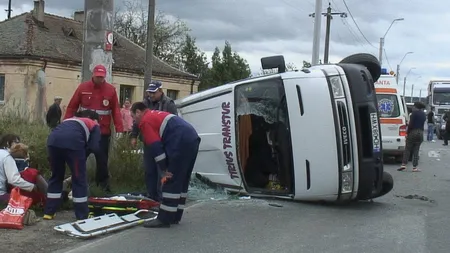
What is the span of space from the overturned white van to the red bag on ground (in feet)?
10.1

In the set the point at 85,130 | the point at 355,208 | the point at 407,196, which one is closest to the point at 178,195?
the point at 85,130

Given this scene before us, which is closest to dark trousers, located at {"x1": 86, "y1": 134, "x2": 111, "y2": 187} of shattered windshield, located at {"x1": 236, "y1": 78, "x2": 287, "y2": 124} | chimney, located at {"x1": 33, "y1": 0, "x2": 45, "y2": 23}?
shattered windshield, located at {"x1": 236, "y1": 78, "x2": 287, "y2": 124}

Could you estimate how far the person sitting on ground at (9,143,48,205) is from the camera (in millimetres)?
7102

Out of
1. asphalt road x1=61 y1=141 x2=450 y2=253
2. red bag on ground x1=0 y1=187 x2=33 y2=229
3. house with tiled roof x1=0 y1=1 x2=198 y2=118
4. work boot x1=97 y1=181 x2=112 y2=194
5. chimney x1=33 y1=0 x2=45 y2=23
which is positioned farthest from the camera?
chimney x1=33 y1=0 x2=45 y2=23

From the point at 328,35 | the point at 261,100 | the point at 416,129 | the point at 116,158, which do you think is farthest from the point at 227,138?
the point at 328,35

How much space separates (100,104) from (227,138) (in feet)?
6.30

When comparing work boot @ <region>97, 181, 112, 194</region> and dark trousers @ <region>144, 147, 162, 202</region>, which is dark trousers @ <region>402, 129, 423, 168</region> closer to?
dark trousers @ <region>144, 147, 162, 202</region>

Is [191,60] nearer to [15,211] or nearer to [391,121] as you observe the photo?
[391,121]

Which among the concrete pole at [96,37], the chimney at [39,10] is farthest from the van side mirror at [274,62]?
the chimney at [39,10]

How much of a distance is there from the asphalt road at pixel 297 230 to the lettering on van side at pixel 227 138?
0.54 metres

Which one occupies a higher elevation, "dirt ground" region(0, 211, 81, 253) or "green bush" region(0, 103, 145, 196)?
"green bush" region(0, 103, 145, 196)

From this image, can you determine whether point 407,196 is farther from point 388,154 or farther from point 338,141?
point 388,154

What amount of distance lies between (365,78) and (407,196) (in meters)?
2.60

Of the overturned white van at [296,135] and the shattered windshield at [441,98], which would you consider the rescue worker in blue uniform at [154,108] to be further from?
the shattered windshield at [441,98]
